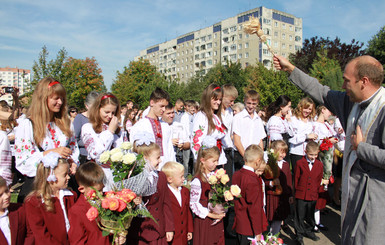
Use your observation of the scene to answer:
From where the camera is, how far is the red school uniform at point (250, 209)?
3.84 metres

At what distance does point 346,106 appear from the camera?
296 cm

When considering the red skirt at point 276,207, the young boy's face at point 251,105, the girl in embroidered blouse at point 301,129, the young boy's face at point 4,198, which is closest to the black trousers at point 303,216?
the red skirt at point 276,207

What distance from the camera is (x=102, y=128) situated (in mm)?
4172

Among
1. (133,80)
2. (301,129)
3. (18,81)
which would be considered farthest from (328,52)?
(18,81)

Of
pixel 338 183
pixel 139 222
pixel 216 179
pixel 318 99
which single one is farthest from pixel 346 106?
pixel 338 183

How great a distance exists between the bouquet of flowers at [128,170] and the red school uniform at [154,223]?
332 millimetres

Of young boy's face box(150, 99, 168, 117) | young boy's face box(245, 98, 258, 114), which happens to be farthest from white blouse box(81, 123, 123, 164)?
young boy's face box(245, 98, 258, 114)

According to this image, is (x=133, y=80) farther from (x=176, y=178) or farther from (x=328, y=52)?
(x=176, y=178)

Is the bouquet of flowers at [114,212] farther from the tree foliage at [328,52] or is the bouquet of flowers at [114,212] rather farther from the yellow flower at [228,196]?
the tree foliage at [328,52]

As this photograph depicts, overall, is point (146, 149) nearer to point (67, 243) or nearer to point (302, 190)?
point (67, 243)

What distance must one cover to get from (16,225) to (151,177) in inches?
56.5

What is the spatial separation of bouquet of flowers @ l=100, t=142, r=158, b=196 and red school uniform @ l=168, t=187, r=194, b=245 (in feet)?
2.60

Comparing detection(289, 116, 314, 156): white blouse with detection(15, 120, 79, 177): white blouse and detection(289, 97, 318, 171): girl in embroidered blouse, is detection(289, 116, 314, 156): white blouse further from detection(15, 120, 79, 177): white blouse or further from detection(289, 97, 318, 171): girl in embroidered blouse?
detection(15, 120, 79, 177): white blouse

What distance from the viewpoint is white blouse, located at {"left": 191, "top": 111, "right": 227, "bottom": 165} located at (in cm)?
459
